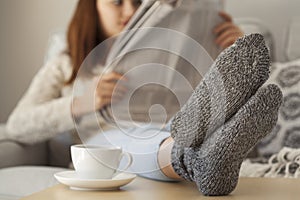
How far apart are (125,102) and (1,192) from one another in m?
0.49

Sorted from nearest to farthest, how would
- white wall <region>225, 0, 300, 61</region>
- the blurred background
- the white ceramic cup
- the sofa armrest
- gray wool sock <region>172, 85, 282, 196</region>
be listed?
gray wool sock <region>172, 85, 282, 196</region>, the white ceramic cup, the sofa armrest, white wall <region>225, 0, 300, 61</region>, the blurred background

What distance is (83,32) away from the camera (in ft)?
6.00

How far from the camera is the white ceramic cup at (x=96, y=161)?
88 cm

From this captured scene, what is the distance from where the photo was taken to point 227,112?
786 mm

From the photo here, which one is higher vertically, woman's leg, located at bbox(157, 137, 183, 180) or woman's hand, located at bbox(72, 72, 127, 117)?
woman's hand, located at bbox(72, 72, 127, 117)

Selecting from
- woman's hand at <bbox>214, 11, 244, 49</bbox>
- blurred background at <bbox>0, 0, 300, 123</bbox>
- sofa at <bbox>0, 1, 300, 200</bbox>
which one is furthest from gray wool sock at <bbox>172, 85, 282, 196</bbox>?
blurred background at <bbox>0, 0, 300, 123</bbox>

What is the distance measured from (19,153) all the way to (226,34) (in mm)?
697

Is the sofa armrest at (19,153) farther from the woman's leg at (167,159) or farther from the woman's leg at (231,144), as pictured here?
the woman's leg at (231,144)

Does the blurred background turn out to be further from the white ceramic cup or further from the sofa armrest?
the white ceramic cup

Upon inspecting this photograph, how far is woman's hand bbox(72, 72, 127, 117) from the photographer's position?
96cm

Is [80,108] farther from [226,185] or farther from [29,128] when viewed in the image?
[29,128]

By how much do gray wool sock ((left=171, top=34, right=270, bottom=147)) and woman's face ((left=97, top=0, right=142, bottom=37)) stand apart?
3.09 feet

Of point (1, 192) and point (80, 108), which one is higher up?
point (80, 108)

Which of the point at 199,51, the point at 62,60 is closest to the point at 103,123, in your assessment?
the point at 199,51
